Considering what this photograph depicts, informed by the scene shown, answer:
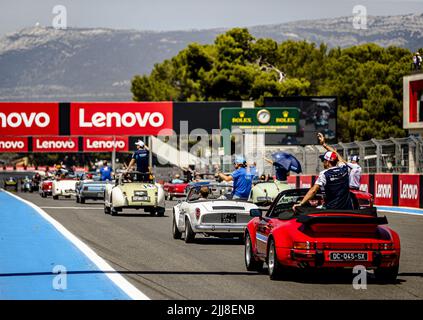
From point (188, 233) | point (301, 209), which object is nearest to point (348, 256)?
point (301, 209)

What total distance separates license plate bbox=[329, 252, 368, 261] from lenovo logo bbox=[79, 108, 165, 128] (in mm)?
53779

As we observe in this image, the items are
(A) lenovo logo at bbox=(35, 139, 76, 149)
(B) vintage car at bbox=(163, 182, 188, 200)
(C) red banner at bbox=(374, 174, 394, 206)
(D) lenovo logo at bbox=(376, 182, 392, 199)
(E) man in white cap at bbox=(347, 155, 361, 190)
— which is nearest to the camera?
(E) man in white cap at bbox=(347, 155, 361, 190)

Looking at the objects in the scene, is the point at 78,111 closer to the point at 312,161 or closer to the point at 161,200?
the point at 312,161

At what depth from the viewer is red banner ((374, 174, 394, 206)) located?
114 ft

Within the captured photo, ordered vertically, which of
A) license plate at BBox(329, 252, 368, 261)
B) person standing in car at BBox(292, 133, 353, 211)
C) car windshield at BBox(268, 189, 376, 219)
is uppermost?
person standing in car at BBox(292, 133, 353, 211)

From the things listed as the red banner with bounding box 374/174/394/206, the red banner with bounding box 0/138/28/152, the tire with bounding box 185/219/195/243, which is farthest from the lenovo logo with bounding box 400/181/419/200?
the red banner with bounding box 0/138/28/152

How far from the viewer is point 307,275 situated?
12875 mm

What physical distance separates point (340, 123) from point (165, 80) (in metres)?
28.6

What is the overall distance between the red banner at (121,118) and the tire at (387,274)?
175 ft

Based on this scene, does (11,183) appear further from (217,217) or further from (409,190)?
(217,217)

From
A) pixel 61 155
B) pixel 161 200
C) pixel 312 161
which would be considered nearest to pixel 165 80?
pixel 312 161

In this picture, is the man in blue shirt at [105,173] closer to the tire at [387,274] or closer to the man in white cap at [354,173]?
the man in white cap at [354,173]

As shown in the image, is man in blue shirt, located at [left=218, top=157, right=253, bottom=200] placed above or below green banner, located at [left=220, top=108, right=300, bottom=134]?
below

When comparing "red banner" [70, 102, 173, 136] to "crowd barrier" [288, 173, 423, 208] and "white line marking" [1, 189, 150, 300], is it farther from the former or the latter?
"white line marking" [1, 189, 150, 300]
